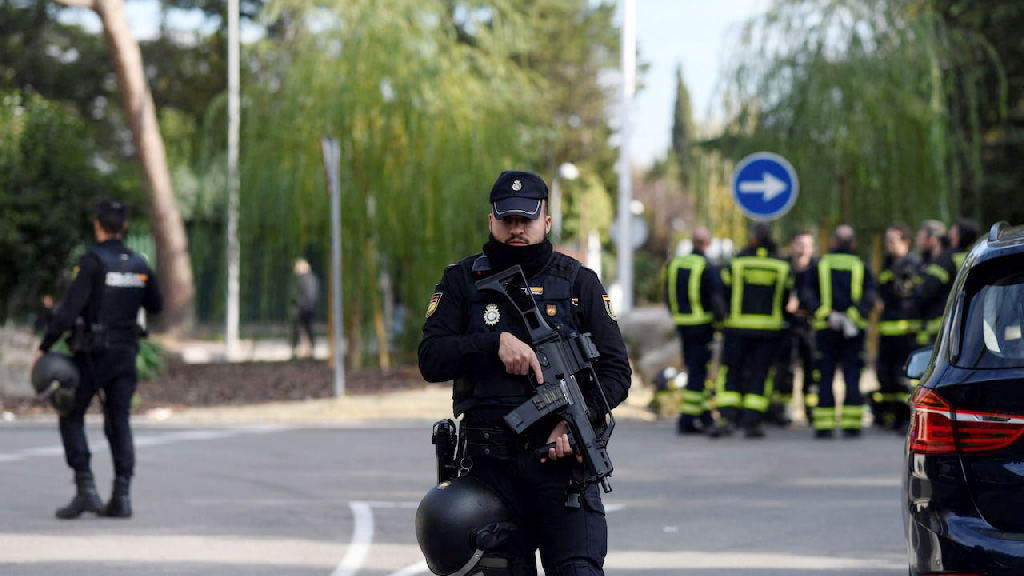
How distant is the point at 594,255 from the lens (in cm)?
4788

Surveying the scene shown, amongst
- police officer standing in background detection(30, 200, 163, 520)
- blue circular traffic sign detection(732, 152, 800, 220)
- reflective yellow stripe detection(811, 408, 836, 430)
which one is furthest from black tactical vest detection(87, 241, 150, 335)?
blue circular traffic sign detection(732, 152, 800, 220)

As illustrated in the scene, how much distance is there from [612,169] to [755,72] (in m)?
44.2

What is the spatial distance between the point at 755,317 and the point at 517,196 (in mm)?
9575

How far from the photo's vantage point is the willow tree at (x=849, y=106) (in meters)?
21.9

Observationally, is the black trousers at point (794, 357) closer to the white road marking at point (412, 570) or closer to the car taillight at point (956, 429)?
the white road marking at point (412, 570)

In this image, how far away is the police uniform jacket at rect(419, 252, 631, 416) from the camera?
4.99 m

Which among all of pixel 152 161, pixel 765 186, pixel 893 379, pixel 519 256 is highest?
pixel 152 161

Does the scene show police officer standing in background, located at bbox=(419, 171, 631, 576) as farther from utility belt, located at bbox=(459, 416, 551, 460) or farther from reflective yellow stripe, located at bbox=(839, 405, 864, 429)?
reflective yellow stripe, located at bbox=(839, 405, 864, 429)

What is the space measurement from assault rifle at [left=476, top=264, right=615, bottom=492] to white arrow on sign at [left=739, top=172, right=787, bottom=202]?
11.8m

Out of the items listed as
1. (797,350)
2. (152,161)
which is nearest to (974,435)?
(797,350)

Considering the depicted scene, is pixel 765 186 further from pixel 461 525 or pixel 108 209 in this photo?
pixel 461 525

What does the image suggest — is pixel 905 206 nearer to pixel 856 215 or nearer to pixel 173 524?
pixel 856 215

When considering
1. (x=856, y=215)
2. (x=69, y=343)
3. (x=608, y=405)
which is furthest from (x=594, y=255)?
(x=608, y=405)

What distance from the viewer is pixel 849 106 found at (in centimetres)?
2194
